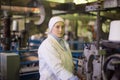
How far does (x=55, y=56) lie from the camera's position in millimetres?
1787

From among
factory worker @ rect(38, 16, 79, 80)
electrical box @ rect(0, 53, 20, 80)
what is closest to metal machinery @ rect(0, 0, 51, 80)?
electrical box @ rect(0, 53, 20, 80)

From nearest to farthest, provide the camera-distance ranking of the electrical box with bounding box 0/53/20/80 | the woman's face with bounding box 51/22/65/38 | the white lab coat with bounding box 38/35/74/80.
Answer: the white lab coat with bounding box 38/35/74/80 < the woman's face with bounding box 51/22/65/38 < the electrical box with bounding box 0/53/20/80

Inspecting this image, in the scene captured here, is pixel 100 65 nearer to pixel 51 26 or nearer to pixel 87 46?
pixel 87 46

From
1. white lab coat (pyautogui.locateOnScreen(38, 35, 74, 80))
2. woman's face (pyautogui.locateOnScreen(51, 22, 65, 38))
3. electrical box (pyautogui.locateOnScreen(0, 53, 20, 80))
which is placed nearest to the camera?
white lab coat (pyautogui.locateOnScreen(38, 35, 74, 80))

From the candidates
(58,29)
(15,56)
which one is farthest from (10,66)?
(58,29)

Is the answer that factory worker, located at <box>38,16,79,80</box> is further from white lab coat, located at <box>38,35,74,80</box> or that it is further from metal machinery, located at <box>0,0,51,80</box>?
metal machinery, located at <box>0,0,51,80</box>

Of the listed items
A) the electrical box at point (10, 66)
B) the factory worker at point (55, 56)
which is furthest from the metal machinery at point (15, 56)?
the factory worker at point (55, 56)

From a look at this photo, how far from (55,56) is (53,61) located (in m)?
0.05

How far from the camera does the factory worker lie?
5.70 ft

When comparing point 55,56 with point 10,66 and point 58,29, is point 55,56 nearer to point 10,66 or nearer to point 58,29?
point 58,29

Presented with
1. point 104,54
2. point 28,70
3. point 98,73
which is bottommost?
point 28,70

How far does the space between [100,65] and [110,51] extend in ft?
0.82

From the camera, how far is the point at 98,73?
2.12m

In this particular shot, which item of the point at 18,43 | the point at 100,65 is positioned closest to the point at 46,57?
the point at 100,65
